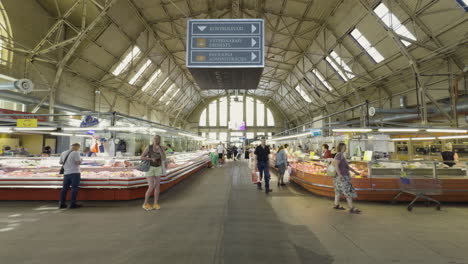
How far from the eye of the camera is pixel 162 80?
65.3 feet

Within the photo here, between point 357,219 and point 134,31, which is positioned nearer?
point 357,219

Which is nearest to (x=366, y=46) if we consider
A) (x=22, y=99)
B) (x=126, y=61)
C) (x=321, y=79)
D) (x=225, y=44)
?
(x=321, y=79)

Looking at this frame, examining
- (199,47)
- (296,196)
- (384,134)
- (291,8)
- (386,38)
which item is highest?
(291,8)

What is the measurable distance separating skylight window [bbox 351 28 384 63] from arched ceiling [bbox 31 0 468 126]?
25 centimetres

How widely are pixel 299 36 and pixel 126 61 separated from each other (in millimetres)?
11984

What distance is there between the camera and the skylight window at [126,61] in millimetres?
14823

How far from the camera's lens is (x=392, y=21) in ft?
34.0

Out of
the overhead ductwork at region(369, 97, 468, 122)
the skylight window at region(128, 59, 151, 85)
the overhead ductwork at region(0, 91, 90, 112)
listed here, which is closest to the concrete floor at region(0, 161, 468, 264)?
the overhead ductwork at region(369, 97, 468, 122)

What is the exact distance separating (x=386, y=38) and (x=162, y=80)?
1657 centimetres

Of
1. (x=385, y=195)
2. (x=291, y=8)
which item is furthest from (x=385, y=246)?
(x=291, y=8)

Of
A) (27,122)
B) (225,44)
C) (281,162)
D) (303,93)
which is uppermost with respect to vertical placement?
(303,93)

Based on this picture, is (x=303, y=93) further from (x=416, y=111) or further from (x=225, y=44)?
(x=225, y=44)

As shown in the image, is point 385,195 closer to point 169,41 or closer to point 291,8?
point 291,8

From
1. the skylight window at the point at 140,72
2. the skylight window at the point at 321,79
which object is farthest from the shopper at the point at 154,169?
the skylight window at the point at 321,79
